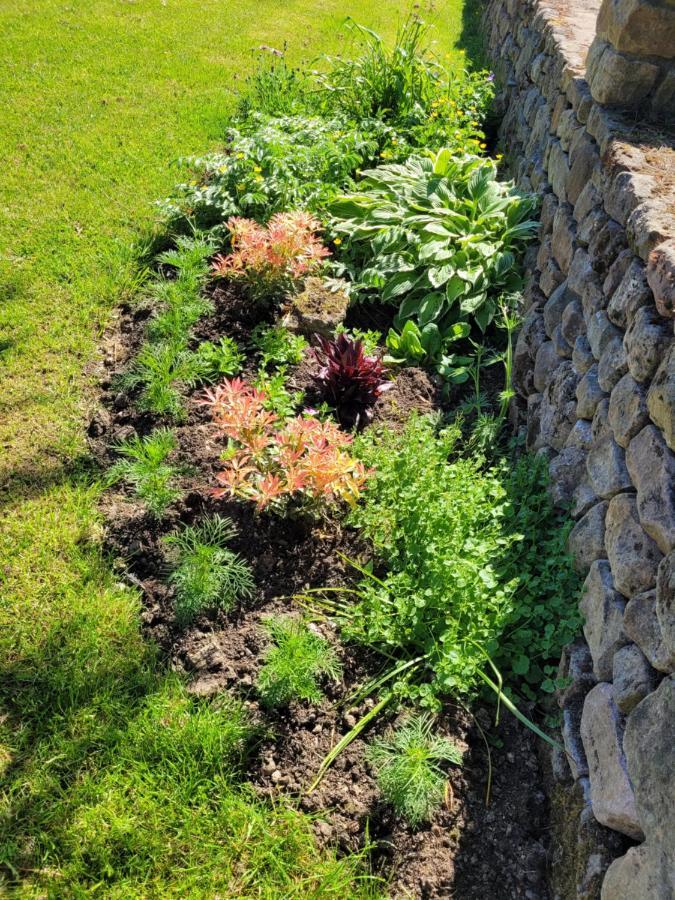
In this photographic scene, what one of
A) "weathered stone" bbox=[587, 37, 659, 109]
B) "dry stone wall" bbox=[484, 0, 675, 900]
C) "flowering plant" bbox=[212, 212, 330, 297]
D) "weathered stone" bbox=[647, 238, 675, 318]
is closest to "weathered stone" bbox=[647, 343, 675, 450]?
"dry stone wall" bbox=[484, 0, 675, 900]

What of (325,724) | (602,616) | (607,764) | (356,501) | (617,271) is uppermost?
(617,271)

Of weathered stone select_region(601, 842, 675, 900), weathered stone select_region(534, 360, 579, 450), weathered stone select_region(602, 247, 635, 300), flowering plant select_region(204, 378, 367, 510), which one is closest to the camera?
weathered stone select_region(601, 842, 675, 900)

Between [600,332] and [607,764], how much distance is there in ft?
5.18

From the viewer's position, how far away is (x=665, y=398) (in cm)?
200

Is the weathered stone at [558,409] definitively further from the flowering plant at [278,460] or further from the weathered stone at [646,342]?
the flowering plant at [278,460]

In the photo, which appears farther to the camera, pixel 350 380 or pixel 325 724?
pixel 350 380

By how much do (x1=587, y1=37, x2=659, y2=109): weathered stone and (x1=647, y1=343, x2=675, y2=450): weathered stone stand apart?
1.78 metres

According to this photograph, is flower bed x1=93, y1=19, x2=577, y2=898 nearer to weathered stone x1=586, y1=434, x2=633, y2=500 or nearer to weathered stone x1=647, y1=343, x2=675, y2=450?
weathered stone x1=586, y1=434, x2=633, y2=500

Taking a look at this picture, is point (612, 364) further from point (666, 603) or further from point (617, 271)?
point (666, 603)

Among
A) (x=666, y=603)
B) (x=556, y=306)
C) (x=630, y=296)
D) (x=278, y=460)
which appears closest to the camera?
(x=666, y=603)

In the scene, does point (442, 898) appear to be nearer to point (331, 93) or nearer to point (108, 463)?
point (108, 463)

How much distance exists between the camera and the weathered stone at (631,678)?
1903mm

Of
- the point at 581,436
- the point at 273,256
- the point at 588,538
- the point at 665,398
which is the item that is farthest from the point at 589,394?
the point at 273,256

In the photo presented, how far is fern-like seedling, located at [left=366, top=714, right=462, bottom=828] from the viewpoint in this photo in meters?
2.18
